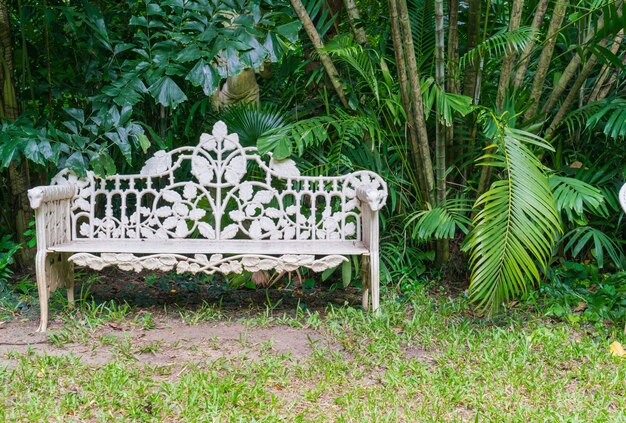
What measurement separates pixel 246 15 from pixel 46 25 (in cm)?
140

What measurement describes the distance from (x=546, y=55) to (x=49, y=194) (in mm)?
2941

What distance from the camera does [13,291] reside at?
165 inches

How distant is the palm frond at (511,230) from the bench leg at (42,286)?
2.24 meters

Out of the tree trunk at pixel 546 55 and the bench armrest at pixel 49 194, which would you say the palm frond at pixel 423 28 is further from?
the bench armrest at pixel 49 194

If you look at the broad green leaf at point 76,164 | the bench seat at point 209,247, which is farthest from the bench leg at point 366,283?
the broad green leaf at point 76,164

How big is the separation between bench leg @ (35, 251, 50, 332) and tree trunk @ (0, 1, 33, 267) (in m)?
1.10

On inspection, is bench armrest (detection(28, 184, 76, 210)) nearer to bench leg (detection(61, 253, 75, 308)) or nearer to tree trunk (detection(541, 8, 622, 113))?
bench leg (detection(61, 253, 75, 308))

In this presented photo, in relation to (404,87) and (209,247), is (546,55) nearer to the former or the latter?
(404,87)

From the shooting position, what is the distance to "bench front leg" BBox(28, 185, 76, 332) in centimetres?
341

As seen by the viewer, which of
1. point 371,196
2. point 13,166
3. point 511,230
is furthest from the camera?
point 13,166

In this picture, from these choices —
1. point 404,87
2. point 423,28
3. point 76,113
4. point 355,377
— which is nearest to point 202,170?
point 76,113

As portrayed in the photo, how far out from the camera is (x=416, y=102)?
3.76m

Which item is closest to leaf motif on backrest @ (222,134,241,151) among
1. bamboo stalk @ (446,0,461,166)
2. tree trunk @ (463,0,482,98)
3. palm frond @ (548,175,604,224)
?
bamboo stalk @ (446,0,461,166)

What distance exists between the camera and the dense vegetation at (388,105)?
362 cm
